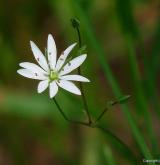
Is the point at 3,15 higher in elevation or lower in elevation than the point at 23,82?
higher

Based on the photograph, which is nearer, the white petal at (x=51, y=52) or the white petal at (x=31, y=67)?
the white petal at (x=31, y=67)

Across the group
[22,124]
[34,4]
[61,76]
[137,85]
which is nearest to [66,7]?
[34,4]

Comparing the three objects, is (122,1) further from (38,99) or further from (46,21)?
(46,21)

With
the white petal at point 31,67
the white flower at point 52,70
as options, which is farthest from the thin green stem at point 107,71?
the white petal at point 31,67

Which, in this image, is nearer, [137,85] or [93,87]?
[137,85]

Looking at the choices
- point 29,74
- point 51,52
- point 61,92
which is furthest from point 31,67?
point 61,92

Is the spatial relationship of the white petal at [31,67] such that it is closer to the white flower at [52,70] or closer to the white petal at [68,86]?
the white flower at [52,70]

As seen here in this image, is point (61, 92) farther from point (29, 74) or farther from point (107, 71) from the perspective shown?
point (29, 74)

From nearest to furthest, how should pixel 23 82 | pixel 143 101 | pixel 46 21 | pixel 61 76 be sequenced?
pixel 61 76, pixel 143 101, pixel 23 82, pixel 46 21
